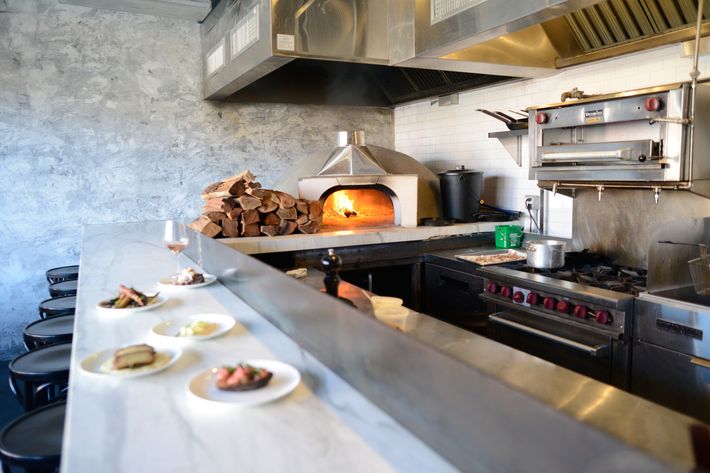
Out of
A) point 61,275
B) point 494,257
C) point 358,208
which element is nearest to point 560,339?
point 494,257

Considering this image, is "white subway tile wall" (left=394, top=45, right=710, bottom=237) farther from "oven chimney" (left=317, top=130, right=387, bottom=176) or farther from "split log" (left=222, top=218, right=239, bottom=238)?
"split log" (left=222, top=218, right=239, bottom=238)

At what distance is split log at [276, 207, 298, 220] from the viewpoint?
4094 millimetres

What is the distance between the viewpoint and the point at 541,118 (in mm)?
3523

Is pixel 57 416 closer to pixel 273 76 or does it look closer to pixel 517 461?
pixel 517 461

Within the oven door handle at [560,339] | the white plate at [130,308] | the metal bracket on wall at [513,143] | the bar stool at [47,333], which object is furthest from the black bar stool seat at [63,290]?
the metal bracket on wall at [513,143]

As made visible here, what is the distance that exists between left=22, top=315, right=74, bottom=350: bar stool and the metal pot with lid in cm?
305

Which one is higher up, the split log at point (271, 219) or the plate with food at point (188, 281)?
the split log at point (271, 219)

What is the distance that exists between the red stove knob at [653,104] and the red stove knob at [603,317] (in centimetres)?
108

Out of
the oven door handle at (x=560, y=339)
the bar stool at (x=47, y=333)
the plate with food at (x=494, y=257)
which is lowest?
the oven door handle at (x=560, y=339)

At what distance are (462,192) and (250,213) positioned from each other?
1782 millimetres

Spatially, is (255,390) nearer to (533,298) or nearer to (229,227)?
(533,298)

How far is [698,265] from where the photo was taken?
284cm

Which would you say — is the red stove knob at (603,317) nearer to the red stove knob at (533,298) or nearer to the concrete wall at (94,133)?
the red stove knob at (533,298)

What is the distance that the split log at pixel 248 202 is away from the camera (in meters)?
4.00
